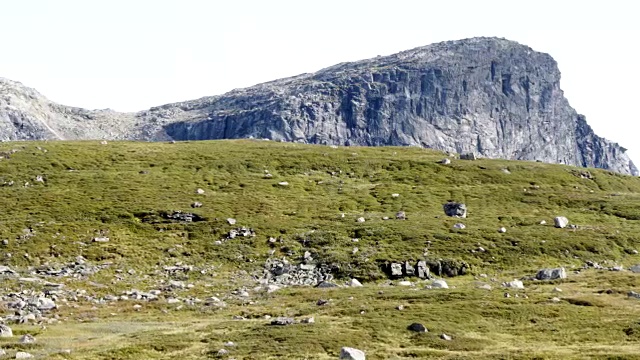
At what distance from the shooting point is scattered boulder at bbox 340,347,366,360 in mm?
38000

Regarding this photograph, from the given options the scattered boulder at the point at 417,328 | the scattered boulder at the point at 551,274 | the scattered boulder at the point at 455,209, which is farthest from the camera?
the scattered boulder at the point at 455,209

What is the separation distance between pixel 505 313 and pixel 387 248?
2616cm

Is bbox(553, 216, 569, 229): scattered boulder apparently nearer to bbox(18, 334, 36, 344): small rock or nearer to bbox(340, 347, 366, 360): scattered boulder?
bbox(340, 347, 366, 360): scattered boulder

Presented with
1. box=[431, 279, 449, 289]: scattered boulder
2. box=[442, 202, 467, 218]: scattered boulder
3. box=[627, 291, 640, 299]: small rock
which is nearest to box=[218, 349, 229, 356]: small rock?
box=[431, 279, 449, 289]: scattered boulder

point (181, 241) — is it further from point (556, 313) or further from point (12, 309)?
point (556, 313)

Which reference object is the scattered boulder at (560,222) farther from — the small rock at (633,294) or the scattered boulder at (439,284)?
the small rock at (633,294)

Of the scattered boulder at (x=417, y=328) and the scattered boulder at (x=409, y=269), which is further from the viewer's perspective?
the scattered boulder at (x=409, y=269)

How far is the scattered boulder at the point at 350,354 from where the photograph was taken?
125ft

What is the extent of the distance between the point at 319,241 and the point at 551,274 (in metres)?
24.8

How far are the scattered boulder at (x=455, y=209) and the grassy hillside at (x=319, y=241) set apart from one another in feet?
3.84

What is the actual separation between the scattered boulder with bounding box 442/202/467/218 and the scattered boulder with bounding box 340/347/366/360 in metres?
56.8

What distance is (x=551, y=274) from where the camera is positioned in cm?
6906

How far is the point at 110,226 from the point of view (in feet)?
261

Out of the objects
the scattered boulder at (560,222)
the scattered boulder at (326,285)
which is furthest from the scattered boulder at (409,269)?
the scattered boulder at (560,222)
